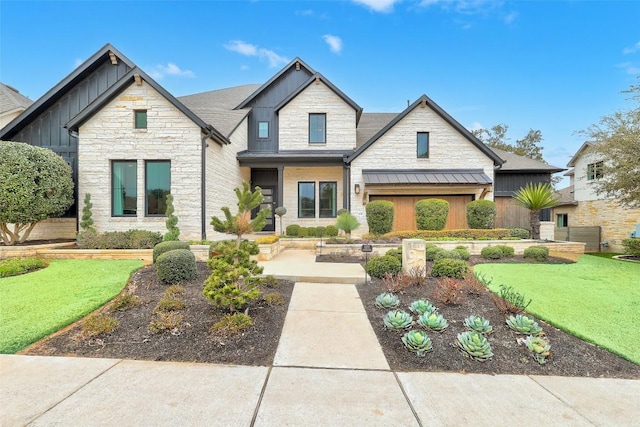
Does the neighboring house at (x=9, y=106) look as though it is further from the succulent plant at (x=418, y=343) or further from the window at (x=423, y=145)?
the window at (x=423, y=145)

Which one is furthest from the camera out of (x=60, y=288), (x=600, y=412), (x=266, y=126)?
(x=266, y=126)

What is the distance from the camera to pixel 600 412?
7.73 ft

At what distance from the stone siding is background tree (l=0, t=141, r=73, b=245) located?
866 centimetres

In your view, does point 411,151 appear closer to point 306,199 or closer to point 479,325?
point 306,199

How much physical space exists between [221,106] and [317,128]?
5.62 m

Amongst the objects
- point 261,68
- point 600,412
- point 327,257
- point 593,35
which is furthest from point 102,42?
point 593,35

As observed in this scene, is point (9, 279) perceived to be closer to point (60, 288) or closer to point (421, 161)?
point (60, 288)

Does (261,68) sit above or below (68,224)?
above

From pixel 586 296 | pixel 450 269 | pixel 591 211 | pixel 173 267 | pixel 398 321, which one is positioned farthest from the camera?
pixel 591 211

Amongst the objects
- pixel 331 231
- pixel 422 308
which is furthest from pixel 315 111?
pixel 422 308

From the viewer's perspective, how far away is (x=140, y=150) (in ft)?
31.3

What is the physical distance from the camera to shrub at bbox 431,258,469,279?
5916 mm

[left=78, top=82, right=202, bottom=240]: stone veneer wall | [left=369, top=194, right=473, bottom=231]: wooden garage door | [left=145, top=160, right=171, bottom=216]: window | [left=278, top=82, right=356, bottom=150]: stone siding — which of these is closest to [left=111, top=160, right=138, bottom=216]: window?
[left=78, top=82, right=202, bottom=240]: stone veneer wall

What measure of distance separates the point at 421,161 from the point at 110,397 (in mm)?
12849
